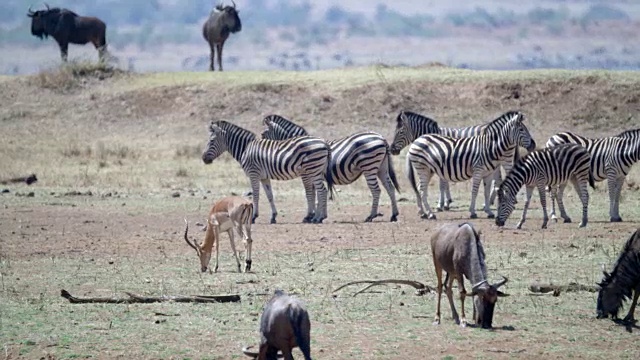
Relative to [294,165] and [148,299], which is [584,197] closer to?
[294,165]

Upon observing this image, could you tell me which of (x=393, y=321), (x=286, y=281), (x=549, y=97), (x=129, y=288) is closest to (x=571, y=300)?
(x=393, y=321)

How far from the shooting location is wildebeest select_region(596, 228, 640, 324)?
12352 millimetres

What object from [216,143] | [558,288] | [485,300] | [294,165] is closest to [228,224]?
[558,288]

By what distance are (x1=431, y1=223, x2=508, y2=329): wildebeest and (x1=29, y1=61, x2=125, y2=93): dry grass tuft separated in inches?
1158

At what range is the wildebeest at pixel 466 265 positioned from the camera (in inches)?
453

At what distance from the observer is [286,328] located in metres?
10.0

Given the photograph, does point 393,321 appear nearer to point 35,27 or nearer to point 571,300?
point 571,300

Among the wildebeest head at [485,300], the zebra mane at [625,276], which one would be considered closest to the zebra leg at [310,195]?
the zebra mane at [625,276]

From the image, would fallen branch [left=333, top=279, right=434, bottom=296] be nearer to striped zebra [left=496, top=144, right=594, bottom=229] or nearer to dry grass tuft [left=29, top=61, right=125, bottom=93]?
striped zebra [left=496, top=144, right=594, bottom=229]

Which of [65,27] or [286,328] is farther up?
[65,27]

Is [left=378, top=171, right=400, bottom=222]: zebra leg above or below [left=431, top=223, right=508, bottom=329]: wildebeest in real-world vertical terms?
above

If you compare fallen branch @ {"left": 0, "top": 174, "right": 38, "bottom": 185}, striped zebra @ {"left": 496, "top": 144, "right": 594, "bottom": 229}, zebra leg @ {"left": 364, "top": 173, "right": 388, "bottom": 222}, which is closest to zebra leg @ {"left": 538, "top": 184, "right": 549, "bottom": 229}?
striped zebra @ {"left": 496, "top": 144, "right": 594, "bottom": 229}

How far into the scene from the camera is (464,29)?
139000 mm

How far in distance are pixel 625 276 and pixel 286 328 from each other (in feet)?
13.2
